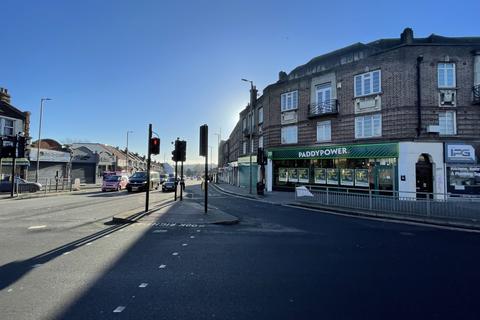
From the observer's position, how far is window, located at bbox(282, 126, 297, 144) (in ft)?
91.5

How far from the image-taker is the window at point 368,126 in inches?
876

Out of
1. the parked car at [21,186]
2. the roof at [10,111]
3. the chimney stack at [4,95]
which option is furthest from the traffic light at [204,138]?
the chimney stack at [4,95]

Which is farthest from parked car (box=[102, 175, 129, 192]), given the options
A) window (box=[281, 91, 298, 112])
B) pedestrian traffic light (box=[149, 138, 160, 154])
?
pedestrian traffic light (box=[149, 138, 160, 154])

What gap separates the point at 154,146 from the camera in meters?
13.7

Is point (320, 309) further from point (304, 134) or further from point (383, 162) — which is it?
point (304, 134)

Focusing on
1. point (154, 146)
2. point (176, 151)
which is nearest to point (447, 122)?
point (176, 151)

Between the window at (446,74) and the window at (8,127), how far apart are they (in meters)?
42.0

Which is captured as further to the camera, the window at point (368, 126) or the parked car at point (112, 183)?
the parked car at point (112, 183)

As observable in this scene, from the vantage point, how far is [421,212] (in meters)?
12.5

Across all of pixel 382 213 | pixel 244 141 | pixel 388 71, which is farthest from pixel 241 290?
pixel 244 141

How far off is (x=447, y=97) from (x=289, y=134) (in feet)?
41.0

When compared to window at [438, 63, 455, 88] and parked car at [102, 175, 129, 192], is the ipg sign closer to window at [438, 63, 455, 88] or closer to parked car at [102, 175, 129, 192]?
window at [438, 63, 455, 88]

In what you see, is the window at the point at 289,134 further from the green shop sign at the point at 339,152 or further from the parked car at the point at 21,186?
the parked car at the point at 21,186

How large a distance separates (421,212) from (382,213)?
5.04 feet
